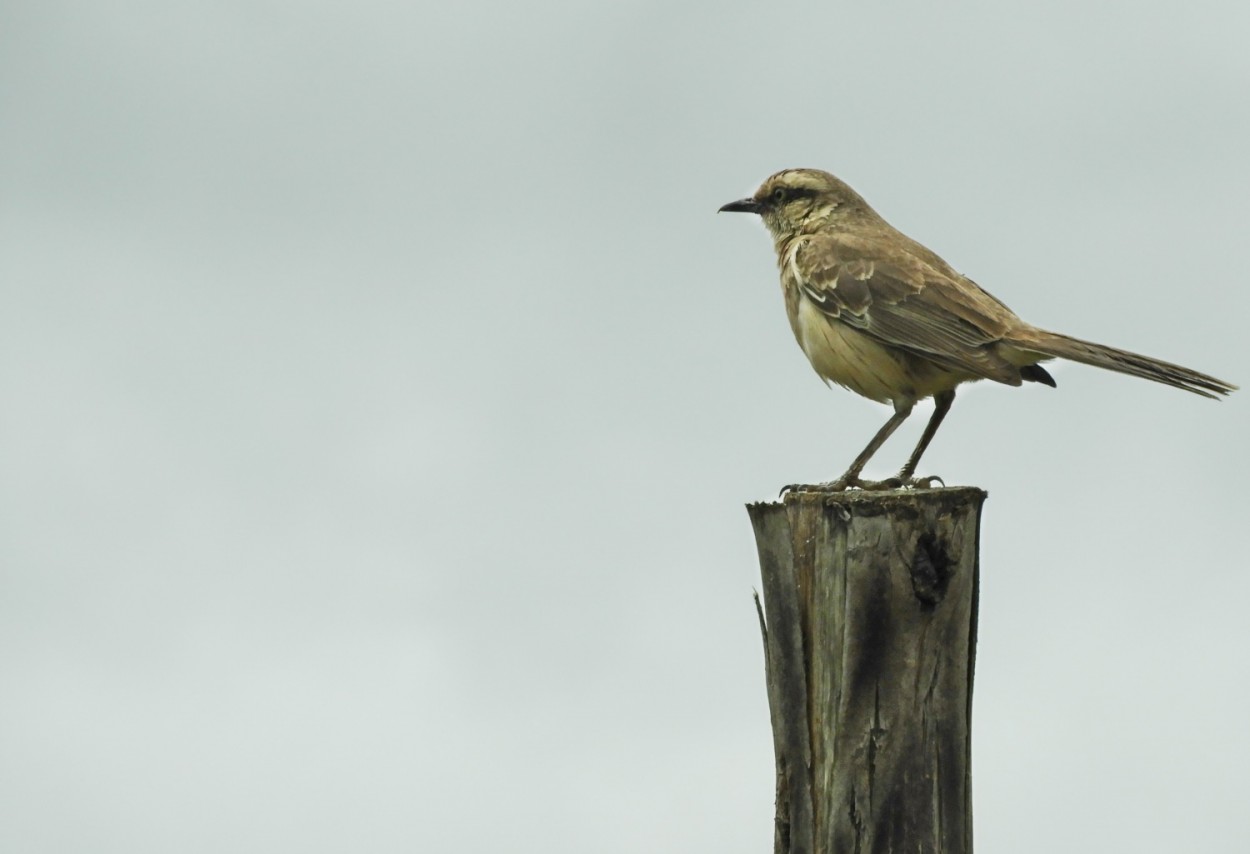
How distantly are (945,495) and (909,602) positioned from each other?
53cm

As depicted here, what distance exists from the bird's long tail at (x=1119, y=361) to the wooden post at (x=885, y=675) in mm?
2079

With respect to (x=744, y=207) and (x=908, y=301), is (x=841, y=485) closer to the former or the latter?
(x=908, y=301)

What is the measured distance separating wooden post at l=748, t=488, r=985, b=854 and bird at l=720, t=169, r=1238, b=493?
158 cm

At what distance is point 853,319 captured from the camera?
28.0 ft

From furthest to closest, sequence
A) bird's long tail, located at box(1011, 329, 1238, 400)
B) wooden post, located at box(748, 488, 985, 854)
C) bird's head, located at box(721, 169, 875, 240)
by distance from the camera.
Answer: bird's head, located at box(721, 169, 875, 240) < bird's long tail, located at box(1011, 329, 1238, 400) < wooden post, located at box(748, 488, 985, 854)

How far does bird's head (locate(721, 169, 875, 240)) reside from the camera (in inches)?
383

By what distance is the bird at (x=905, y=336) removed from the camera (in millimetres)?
8109

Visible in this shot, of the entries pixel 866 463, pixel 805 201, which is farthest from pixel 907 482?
pixel 805 201

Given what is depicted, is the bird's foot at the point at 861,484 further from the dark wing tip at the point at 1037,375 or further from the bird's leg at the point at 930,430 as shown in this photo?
the dark wing tip at the point at 1037,375

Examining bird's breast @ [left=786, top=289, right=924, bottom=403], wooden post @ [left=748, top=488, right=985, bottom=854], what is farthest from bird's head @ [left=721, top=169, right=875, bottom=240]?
wooden post @ [left=748, top=488, right=985, bottom=854]

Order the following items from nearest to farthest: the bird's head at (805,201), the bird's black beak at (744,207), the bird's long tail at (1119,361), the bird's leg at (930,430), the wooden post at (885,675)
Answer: the wooden post at (885,675) < the bird's long tail at (1119,361) < the bird's leg at (930,430) < the bird's head at (805,201) < the bird's black beak at (744,207)

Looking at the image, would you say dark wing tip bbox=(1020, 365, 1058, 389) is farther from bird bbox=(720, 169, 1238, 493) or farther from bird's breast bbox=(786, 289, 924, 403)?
bird's breast bbox=(786, 289, 924, 403)

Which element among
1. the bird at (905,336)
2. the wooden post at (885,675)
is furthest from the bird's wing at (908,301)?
the wooden post at (885,675)

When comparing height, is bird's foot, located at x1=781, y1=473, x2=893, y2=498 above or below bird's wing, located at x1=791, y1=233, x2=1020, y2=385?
below
